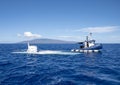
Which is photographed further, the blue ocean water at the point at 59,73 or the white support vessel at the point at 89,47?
the white support vessel at the point at 89,47

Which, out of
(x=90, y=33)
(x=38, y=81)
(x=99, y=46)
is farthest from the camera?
(x=90, y=33)

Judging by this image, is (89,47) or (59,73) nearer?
(59,73)

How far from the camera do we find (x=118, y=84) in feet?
85.7

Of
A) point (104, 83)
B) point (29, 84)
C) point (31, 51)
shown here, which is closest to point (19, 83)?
A: point (29, 84)

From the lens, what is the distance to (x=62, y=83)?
88.5 feet

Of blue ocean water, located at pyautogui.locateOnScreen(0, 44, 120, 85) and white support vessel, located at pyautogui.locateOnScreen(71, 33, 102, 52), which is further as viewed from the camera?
white support vessel, located at pyautogui.locateOnScreen(71, 33, 102, 52)

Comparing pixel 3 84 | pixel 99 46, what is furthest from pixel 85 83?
pixel 99 46

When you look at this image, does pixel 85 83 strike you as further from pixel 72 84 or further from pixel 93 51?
pixel 93 51

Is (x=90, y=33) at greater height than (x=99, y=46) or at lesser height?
greater

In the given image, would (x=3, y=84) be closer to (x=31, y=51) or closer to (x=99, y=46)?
(x=31, y=51)

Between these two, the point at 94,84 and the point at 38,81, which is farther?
the point at 38,81

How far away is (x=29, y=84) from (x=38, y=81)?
7.77ft

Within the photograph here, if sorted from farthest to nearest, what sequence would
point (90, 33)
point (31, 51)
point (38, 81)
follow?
point (90, 33) < point (31, 51) < point (38, 81)

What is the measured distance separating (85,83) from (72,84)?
96.2 inches
